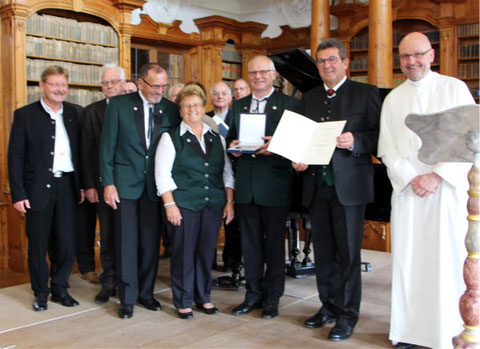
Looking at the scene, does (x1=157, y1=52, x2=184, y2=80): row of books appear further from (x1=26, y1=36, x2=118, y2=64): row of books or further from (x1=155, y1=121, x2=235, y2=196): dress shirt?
(x1=155, y1=121, x2=235, y2=196): dress shirt

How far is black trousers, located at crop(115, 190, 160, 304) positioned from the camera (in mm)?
3926

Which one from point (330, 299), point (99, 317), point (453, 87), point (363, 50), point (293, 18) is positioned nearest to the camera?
point (453, 87)

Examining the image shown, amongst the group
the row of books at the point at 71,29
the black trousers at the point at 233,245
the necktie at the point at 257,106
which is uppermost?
the row of books at the point at 71,29

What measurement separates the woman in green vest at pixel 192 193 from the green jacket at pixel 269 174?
0.17 metres

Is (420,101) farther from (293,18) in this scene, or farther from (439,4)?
(293,18)

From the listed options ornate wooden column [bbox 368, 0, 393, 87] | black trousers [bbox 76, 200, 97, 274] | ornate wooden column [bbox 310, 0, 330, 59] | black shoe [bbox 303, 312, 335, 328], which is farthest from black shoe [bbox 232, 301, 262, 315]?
ornate wooden column [bbox 310, 0, 330, 59]

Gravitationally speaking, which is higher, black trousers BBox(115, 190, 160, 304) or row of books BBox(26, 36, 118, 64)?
row of books BBox(26, 36, 118, 64)

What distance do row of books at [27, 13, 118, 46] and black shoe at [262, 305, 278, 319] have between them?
4.45 metres

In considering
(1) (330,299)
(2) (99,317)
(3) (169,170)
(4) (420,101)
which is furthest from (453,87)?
(2) (99,317)

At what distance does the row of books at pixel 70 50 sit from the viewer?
6.66m

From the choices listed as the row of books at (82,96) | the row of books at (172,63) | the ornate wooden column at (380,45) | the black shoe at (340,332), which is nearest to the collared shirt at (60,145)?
the black shoe at (340,332)

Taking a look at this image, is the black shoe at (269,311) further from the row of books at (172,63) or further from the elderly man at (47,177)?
the row of books at (172,63)

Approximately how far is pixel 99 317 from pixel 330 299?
60.3 inches

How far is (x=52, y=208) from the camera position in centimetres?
412
